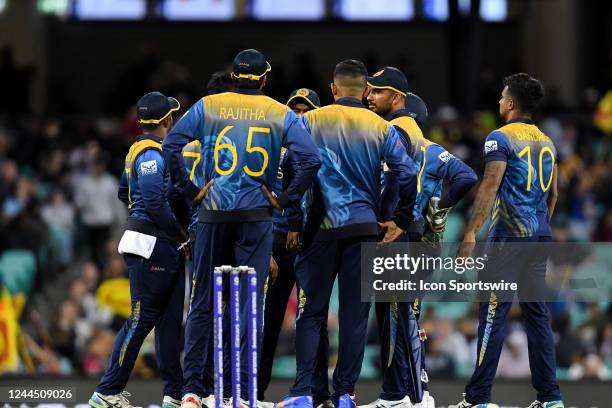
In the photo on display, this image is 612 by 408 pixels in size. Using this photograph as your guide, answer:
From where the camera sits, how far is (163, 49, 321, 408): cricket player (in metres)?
10.0

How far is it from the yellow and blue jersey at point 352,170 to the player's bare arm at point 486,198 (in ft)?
2.20

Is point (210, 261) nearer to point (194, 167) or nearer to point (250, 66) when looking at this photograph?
point (194, 167)

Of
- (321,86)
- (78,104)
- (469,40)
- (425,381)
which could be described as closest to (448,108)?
(469,40)

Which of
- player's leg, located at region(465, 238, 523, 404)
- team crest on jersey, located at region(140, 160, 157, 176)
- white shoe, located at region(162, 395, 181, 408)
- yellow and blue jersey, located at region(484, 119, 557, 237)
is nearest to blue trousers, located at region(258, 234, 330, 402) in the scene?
white shoe, located at region(162, 395, 181, 408)

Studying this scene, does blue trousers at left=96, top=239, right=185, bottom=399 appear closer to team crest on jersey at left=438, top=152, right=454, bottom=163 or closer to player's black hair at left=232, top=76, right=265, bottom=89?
player's black hair at left=232, top=76, right=265, bottom=89

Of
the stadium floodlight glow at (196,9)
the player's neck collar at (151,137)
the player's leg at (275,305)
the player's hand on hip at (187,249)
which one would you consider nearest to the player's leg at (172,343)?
the player's hand on hip at (187,249)

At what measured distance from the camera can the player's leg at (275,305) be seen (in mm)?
11047

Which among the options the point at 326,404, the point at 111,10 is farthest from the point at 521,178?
the point at 111,10

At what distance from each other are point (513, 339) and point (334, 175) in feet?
22.9

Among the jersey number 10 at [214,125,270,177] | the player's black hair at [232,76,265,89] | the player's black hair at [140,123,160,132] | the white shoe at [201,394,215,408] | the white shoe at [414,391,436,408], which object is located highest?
the player's black hair at [232,76,265,89]

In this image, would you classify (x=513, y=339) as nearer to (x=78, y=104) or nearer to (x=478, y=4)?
(x=478, y=4)

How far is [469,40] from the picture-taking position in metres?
22.6

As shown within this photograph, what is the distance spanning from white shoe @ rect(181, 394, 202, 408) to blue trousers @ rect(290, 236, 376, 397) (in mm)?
679

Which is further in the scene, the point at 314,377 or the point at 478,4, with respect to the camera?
the point at 478,4
